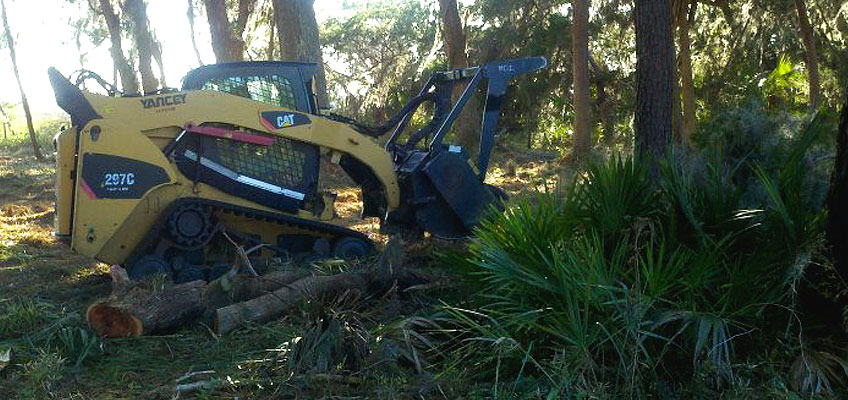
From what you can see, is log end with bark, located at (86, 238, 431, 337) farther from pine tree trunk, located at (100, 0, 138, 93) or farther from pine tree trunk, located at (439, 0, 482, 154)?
pine tree trunk, located at (100, 0, 138, 93)

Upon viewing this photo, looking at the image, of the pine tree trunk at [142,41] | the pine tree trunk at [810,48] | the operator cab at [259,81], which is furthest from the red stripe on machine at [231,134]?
the pine tree trunk at [142,41]

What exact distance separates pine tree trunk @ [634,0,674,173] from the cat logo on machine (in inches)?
143

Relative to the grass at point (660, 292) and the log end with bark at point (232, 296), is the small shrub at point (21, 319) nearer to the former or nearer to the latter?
the log end with bark at point (232, 296)

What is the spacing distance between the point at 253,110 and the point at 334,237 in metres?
1.68

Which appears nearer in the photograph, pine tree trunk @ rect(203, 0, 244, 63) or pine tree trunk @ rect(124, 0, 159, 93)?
pine tree trunk @ rect(203, 0, 244, 63)

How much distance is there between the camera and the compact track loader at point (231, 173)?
31.1ft

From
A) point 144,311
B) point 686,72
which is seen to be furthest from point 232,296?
point 686,72

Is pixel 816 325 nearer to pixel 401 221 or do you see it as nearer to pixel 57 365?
pixel 57 365

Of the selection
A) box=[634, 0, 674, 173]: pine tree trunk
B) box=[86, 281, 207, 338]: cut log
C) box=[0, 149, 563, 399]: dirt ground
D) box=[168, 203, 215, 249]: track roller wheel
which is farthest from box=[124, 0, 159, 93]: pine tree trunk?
box=[86, 281, 207, 338]: cut log

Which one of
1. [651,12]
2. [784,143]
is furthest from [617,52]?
[784,143]

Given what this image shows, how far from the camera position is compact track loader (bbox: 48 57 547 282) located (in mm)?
9492

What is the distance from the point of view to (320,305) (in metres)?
7.21

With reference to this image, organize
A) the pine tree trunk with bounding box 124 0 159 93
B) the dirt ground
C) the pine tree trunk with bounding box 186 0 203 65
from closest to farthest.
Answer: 1. the dirt ground
2. the pine tree trunk with bounding box 124 0 159 93
3. the pine tree trunk with bounding box 186 0 203 65

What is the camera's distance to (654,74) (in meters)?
10.1
